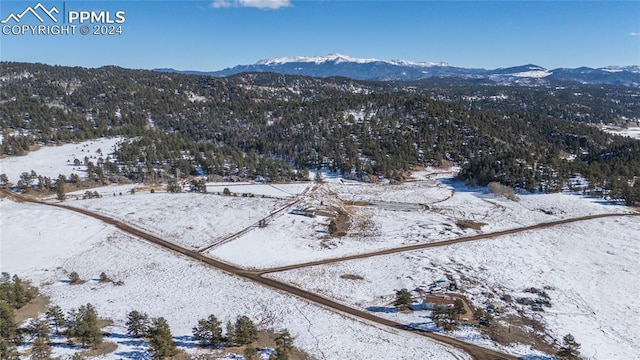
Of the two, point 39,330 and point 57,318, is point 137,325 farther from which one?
point 39,330

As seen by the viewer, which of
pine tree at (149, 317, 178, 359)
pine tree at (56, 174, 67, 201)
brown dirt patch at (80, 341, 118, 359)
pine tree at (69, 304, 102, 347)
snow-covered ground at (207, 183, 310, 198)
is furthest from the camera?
snow-covered ground at (207, 183, 310, 198)

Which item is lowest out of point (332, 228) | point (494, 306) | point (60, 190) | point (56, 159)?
point (494, 306)

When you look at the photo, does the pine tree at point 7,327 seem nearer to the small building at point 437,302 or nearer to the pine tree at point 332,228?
the small building at point 437,302

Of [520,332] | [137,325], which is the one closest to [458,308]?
[520,332]

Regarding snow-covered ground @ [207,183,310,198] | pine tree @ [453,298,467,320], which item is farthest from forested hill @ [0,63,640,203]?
pine tree @ [453,298,467,320]

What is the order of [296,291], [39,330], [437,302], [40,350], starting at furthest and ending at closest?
[296,291]
[437,302]
[39,330]
[40,350]

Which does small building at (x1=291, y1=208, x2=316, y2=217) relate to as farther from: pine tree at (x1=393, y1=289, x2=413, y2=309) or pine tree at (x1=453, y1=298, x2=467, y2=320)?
pine tree at (x1=453, y1=298, x2=467, y2=320)

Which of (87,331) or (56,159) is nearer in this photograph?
(87,331)

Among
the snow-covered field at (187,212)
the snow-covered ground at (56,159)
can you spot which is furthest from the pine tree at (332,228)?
the snow-covered ground at (56,159)
